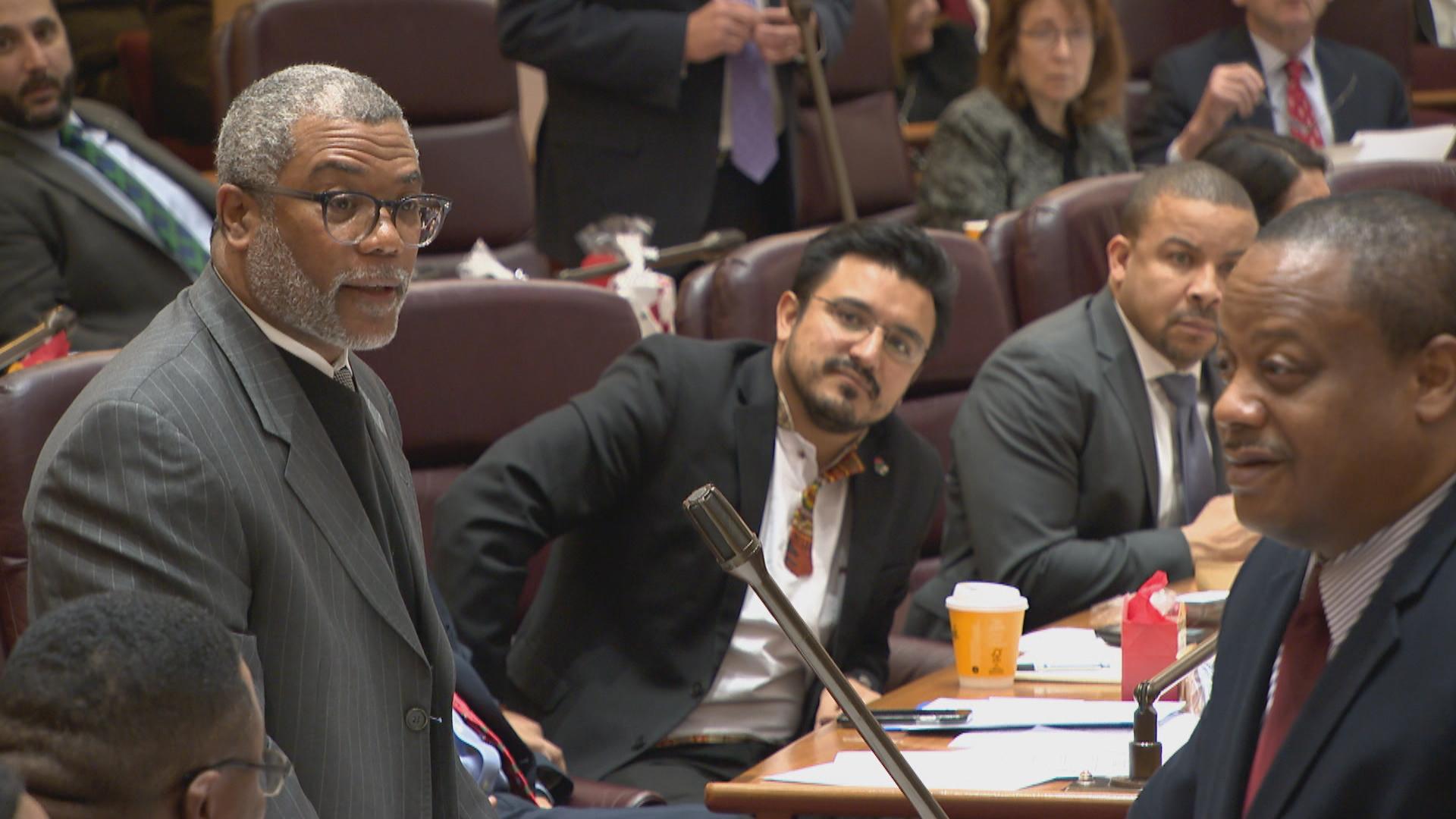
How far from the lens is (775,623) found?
2623mm

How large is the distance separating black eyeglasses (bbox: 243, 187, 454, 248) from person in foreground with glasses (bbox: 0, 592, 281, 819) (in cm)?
71

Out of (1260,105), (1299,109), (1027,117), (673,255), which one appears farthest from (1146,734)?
(1299,109)

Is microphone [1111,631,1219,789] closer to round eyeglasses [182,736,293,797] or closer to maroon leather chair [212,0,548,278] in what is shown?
round eyeglasses [182,736,293,797]

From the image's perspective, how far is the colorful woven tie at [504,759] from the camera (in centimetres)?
228

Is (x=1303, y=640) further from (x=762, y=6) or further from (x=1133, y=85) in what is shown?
(x=1133, y=85)

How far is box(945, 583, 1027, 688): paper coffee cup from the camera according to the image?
2332mm

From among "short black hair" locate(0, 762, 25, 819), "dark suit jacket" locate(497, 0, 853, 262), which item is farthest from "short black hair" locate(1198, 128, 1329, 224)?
"short black hair" locate(0, 762, 25, 819)

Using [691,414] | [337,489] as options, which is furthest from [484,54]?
[337,489]

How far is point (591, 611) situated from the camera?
276cm

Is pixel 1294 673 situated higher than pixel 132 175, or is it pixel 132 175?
pixel 1294 673

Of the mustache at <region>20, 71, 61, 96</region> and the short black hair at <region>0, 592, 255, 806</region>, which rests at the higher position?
the short black hair at <region>0, 592, 255, 806</region>

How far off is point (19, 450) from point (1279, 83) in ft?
12.6

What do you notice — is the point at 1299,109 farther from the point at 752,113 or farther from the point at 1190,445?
the point at 1190,445

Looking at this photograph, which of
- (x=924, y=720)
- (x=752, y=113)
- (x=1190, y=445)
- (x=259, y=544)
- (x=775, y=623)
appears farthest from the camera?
(x=752, y=113)
